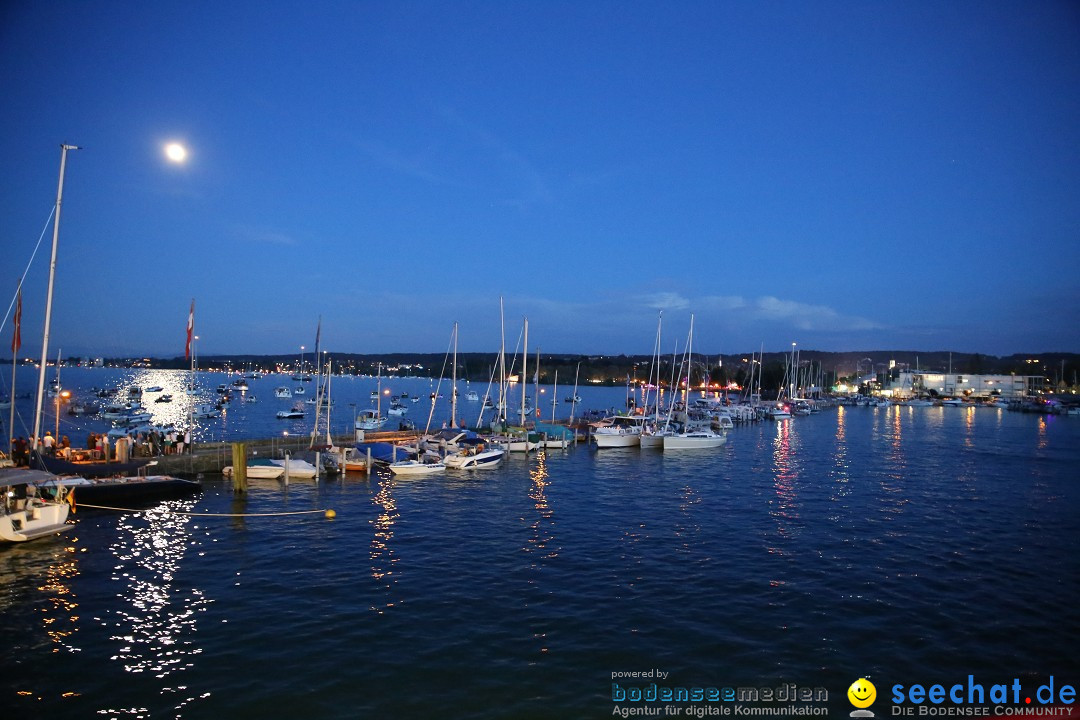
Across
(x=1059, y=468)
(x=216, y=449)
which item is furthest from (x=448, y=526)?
(x=1059, y=468)

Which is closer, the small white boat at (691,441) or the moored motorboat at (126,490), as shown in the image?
the moored motorboat at (126,490)

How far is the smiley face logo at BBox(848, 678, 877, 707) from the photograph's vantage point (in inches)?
467

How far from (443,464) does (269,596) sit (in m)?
22.7

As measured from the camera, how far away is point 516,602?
16656 millimetres

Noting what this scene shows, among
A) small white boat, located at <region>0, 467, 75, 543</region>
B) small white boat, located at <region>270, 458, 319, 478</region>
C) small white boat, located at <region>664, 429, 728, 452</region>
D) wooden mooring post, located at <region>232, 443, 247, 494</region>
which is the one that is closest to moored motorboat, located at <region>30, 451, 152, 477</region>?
wooden mooring post, located at <region>232, 443, 247, 494</region>

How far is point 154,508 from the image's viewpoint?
89.1 ft

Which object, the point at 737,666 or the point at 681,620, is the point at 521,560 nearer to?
the point at 681,620

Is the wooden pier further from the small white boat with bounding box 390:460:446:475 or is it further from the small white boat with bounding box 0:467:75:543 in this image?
the small white boat with bounding box 0:467:75:543

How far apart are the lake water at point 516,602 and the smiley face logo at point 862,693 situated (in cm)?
21

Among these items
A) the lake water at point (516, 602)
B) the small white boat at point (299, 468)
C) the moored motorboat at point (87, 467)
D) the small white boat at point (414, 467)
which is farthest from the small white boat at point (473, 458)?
the moored motorboat at point (87, 467)

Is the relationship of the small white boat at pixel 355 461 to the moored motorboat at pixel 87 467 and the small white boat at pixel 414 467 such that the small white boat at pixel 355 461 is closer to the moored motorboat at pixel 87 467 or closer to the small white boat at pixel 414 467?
the small white boat at pixel 414 467

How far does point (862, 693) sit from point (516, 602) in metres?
8.21

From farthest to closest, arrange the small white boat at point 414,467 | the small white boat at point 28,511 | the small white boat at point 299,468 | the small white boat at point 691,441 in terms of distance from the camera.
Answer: the small white boat at point 691,441
the small white boat at point 414,467
the small white boat at point 299,468
the small white boat at point 28,511

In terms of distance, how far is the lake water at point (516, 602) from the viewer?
12.2 meters
